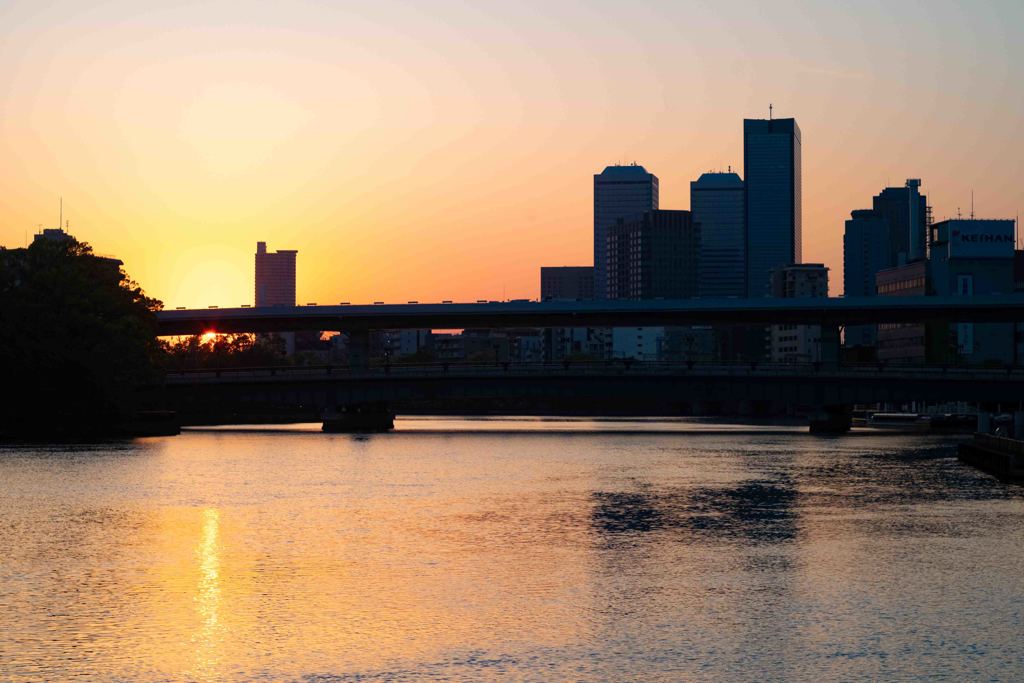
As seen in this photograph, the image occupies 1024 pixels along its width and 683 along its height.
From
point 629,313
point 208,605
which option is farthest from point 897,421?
point 208,605

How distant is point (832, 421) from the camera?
154875mm

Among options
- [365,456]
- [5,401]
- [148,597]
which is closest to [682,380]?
[365,456]

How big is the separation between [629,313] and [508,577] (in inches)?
4849

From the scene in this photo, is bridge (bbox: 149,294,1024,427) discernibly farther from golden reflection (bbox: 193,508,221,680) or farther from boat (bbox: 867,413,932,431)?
golden reflection (bbox: 193,508,221,680)

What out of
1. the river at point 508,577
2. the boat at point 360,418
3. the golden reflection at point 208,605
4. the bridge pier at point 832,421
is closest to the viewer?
the golden reflection at point 208,605

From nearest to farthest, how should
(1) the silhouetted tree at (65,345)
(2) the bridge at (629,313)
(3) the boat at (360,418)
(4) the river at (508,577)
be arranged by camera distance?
(4) the river at (508,577), (1) the silhouetted tree at (65,345), (3) the boat at (360,418), (2) the bridge at (629,313)

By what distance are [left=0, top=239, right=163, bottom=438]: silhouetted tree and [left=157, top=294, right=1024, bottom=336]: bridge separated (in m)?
36.4

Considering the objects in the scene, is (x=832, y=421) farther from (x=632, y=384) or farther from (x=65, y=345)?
(x=65, y=345)

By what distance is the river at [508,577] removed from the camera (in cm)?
2697

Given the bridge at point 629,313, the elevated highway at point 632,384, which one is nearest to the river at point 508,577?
the elevated highway at point 632,384

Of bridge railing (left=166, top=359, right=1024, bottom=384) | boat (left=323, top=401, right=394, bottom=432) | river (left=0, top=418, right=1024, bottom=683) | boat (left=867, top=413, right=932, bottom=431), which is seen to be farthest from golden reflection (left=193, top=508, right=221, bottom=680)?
boat (left=867, top=413, right=932, bottom=431)

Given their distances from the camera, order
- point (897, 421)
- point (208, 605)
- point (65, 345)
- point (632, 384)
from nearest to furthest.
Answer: point (208, 605) < point (65, 345) < point (632, 384) < point (897, 421)

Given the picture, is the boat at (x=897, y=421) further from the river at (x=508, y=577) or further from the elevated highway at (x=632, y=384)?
the river at (x=508, y=577)

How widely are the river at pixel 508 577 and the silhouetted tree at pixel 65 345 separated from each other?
4434 cm
